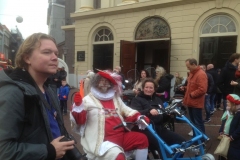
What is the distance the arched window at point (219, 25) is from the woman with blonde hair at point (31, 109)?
11.0m

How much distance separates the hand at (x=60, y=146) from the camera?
4.82 feet

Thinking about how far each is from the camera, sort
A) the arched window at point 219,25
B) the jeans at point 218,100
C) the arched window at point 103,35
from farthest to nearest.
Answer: the arched window at point 103,35, the arched window at point 219,25, the jeans at point 218,100

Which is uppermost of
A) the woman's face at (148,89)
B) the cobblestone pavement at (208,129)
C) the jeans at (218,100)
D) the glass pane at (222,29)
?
the glass pane at (222,29)

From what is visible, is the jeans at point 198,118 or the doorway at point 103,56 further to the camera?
the doorway at point 103,56

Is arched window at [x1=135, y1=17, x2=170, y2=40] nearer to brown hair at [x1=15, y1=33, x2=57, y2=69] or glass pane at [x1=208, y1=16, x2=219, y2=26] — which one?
glass pane at [x1=208, y1=16, x2=219, y2=26]

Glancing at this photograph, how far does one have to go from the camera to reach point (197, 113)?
5238 millimetres

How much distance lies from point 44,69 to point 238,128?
2.92m

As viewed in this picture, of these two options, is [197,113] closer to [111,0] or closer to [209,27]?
[209,27]

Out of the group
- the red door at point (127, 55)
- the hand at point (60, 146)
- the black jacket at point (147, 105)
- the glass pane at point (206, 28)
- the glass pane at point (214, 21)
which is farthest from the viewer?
the red door at point (127, 55)

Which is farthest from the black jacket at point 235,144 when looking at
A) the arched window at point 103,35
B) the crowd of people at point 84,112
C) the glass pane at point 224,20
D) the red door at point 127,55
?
the arched window at point 103,35

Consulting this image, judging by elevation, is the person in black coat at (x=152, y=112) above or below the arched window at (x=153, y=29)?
below

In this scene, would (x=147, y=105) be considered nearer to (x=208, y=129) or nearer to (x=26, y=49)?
(x=26, y=49)

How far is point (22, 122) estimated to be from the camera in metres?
1.36

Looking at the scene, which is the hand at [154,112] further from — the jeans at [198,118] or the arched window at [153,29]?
the arched window at [153,29]
